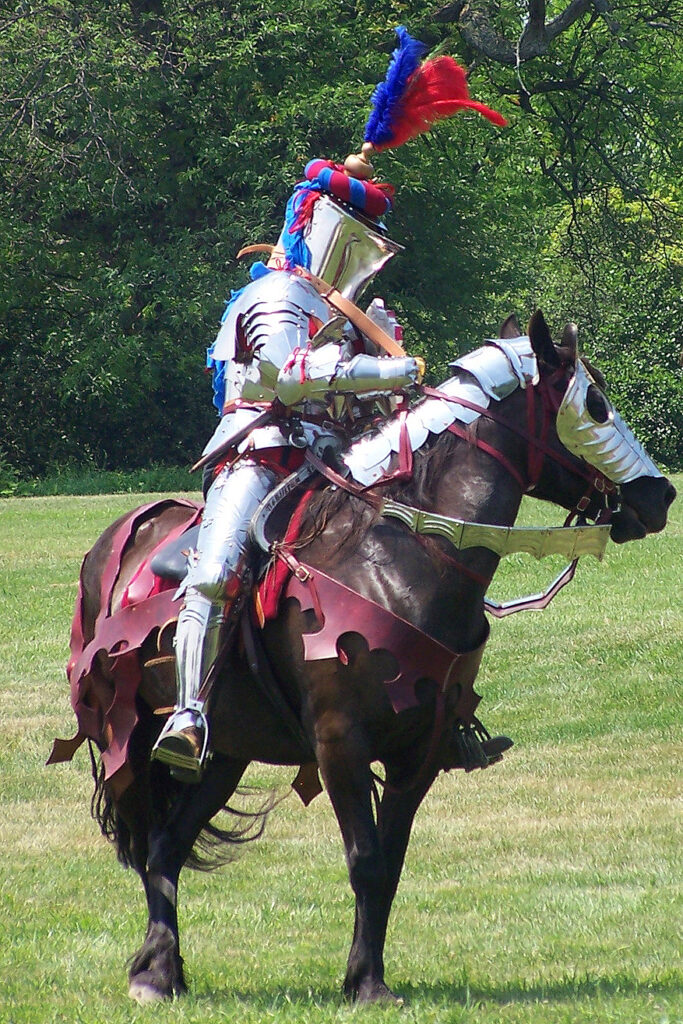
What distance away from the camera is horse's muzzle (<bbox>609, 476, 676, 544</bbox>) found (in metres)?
4.54

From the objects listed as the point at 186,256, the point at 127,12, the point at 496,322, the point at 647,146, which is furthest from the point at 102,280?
the point at 647,146

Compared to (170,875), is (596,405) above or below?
above

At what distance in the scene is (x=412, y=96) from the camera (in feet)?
16.5

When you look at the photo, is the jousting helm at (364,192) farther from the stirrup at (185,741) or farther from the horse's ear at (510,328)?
the stirrup at (185,741)

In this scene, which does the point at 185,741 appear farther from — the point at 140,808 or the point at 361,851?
the point at 140,808

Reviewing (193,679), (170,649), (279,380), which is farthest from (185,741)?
(279,380)

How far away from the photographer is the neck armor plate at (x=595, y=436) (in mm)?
4387

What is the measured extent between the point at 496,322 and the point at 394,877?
2877cm

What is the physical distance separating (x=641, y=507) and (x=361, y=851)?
138 cm

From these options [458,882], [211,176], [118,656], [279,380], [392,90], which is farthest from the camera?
[211,176]

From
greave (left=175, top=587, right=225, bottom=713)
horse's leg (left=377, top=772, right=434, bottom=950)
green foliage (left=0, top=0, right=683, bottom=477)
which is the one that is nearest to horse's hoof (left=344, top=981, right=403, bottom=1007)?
horse's leg (left=377, top=772, right=434, bottom=950)

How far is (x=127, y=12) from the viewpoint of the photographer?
2669 centimetres

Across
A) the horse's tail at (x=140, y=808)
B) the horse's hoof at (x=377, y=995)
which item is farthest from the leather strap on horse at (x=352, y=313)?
the horse's hoof at (x=377, y=995)

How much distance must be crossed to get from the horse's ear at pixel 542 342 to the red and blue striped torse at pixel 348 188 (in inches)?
29.8
